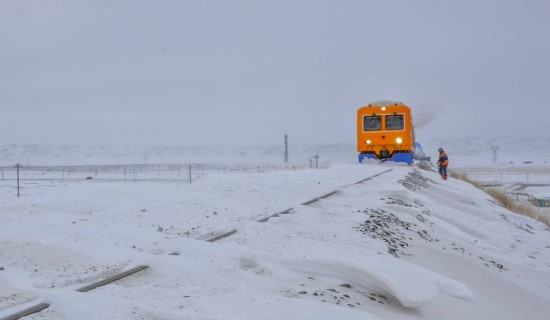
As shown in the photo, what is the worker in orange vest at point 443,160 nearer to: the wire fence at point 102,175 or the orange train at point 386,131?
the orange train at point 386,131

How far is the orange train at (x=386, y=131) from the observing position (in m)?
22.6

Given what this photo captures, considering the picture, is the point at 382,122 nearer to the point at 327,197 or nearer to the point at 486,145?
the point at 327,197

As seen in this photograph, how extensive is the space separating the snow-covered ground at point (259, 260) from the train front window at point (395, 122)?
13.4 meters

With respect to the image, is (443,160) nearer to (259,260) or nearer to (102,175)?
(259,260)

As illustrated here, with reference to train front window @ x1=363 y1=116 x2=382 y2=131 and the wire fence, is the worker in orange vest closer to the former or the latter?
train front window @ x1=363 y1=116 x2=382 y2=131

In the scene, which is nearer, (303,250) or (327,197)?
(303,250)

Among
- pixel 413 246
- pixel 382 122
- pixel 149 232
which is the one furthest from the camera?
pixel 382 122

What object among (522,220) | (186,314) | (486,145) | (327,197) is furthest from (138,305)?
(486,145)

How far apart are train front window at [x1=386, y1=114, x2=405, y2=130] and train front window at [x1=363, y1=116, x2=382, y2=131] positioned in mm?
397

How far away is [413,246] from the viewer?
6.30m

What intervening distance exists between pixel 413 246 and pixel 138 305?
4.26 meters

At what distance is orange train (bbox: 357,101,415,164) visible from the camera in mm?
22641

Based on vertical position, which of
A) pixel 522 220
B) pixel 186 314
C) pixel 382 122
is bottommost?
pixel 522 220

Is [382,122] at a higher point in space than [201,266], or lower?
higher
